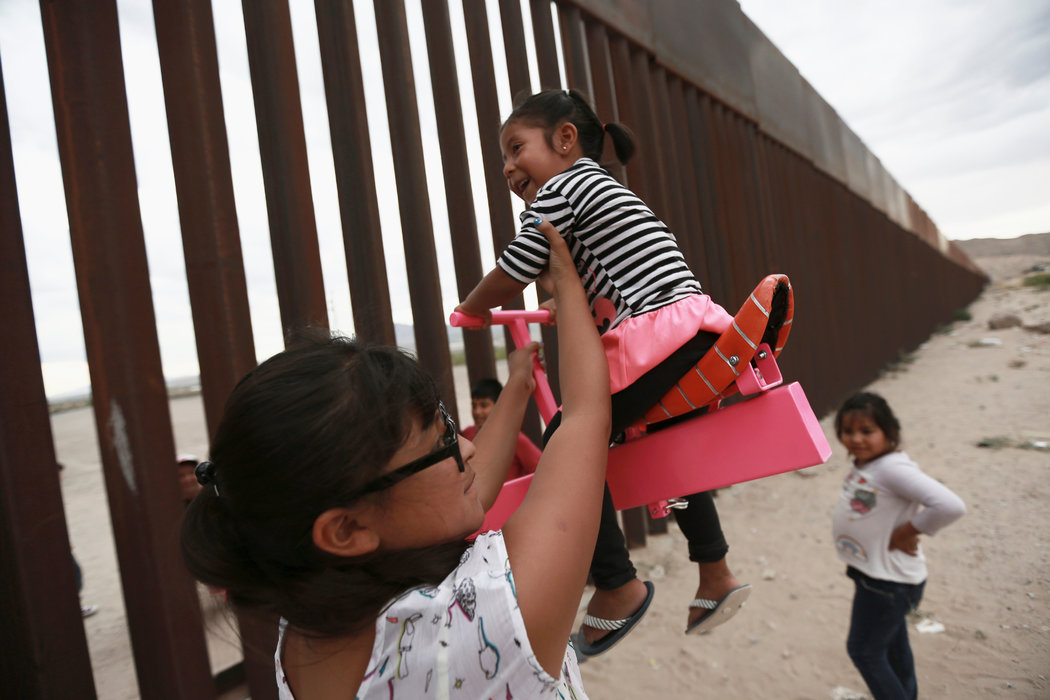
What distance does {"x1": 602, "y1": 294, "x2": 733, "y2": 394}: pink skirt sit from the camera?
1288mm

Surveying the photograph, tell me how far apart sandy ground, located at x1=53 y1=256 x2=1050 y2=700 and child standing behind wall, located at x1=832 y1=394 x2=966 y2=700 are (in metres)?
0.56

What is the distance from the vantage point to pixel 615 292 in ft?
4.74

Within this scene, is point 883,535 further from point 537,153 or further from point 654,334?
point 537,153

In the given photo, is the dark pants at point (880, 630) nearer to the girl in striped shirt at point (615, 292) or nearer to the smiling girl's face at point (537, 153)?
the girl in striped shirt at point (615, 292)

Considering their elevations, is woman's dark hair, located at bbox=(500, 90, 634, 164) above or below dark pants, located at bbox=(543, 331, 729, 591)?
above


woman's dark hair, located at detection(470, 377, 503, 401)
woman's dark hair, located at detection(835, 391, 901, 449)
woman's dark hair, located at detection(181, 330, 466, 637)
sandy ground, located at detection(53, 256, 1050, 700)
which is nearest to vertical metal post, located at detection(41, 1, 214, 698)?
sandy ground, located at detection(53, 256, 1050, 700)

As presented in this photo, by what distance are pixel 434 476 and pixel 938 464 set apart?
661 cm

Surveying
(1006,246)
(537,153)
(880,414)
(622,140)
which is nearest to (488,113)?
(622,140)

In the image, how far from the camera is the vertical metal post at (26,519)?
1824 millimetres

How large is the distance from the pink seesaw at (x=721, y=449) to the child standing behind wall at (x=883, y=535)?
63.8 inches

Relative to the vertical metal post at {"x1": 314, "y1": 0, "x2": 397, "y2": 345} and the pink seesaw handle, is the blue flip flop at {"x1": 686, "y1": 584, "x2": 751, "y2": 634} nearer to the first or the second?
the pink seesaw handle

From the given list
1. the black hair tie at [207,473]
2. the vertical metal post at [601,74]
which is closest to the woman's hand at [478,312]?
the black hair tie at [207,473]

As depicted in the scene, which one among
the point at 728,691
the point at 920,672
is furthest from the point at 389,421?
the point at 920,672

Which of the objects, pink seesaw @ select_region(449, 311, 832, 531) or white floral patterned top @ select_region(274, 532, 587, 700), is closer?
white floral patterned top @ select_region(274, 532, 587, 700)
